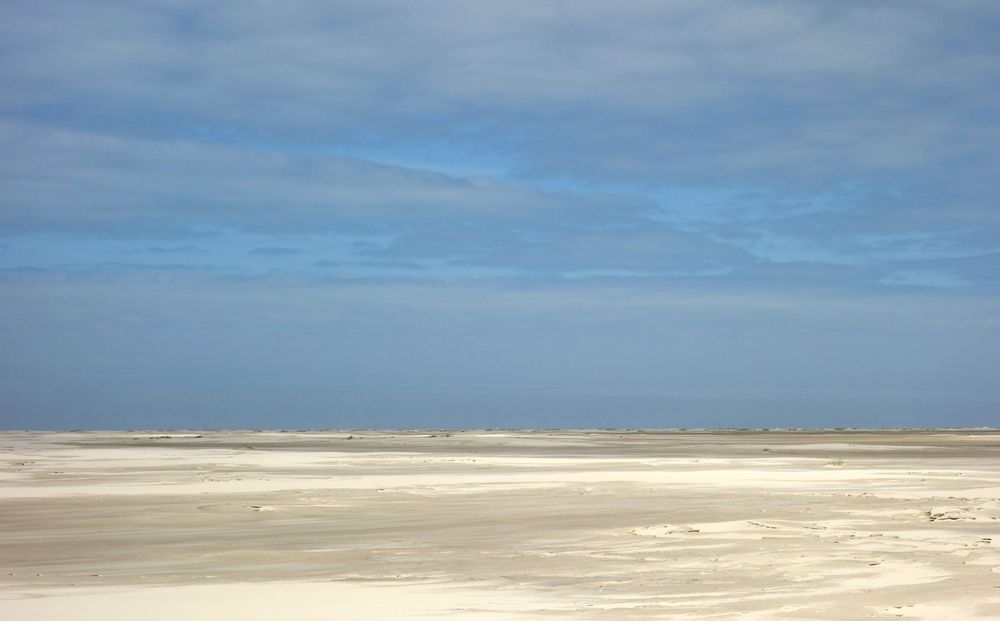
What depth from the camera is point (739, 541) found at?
53.3ft

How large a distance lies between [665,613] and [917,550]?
5.47m

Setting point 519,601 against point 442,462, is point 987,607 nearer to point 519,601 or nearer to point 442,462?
point 519,601

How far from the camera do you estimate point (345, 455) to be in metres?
46.8

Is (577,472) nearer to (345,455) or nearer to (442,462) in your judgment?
(442,462)

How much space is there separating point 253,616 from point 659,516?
10.4 m

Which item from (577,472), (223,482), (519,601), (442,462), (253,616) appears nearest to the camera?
(253,616)

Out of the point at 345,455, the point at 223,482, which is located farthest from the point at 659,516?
the point at 345,455

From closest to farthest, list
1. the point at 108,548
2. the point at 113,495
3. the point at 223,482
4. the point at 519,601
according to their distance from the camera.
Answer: the point at 519,601
the point at 108,548
the point at 113,495
the point at 223,482

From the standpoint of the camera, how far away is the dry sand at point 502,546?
11.3 metres

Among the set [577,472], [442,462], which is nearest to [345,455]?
[442,462]

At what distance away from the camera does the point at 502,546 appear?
16125 mm

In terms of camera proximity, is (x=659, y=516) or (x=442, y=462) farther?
(x=442, y=462)

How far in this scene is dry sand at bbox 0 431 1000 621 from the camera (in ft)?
37.1

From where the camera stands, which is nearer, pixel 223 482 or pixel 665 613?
pixel 665 613
